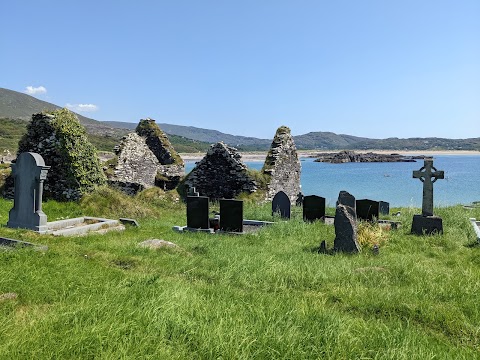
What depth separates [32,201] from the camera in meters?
10.2

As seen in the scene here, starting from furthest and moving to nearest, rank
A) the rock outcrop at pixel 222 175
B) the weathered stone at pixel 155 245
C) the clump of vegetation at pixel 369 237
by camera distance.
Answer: the rock outcrop at pixel 222 175 < the clump of vegetation at pixel 369 237 < the weathered stone at pixel 155 245

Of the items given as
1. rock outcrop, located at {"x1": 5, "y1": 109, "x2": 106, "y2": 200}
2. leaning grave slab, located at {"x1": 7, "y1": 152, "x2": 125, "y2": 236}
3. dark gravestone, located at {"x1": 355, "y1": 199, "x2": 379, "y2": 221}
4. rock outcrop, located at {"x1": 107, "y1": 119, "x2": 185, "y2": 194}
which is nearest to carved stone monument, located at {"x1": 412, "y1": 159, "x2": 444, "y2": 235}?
dark gravestone, located at {"x1": 355, "y1": 199, "x2": 379, "y2": 221}

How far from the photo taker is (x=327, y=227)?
11625 mm

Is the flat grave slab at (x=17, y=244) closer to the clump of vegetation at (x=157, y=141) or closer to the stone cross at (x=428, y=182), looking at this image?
the stone cross at (x=428, y=182)

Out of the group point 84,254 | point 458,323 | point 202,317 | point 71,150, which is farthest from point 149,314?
point 71,150

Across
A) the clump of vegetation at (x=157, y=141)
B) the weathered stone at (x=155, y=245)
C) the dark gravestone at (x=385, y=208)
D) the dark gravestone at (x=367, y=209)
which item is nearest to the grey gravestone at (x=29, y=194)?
the weathered stone at (x=155, y=245)

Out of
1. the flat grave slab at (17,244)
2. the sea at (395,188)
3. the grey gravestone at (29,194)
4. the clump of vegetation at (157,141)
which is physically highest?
the clump of vegetation at (157,141)

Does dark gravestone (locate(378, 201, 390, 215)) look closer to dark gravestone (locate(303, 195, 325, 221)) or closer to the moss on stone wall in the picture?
dark gravestone (locate(303, 195, 325, 221))

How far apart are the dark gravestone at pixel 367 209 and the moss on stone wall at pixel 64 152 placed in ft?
32.9

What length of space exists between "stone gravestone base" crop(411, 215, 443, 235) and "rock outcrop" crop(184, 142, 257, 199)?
32.5 feet

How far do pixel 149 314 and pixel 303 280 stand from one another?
286cm

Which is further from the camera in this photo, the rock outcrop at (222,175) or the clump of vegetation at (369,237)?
the rock outcrop at (222,175)

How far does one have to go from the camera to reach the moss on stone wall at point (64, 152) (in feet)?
47.7

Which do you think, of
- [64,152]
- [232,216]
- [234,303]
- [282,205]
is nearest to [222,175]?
[282,205]
